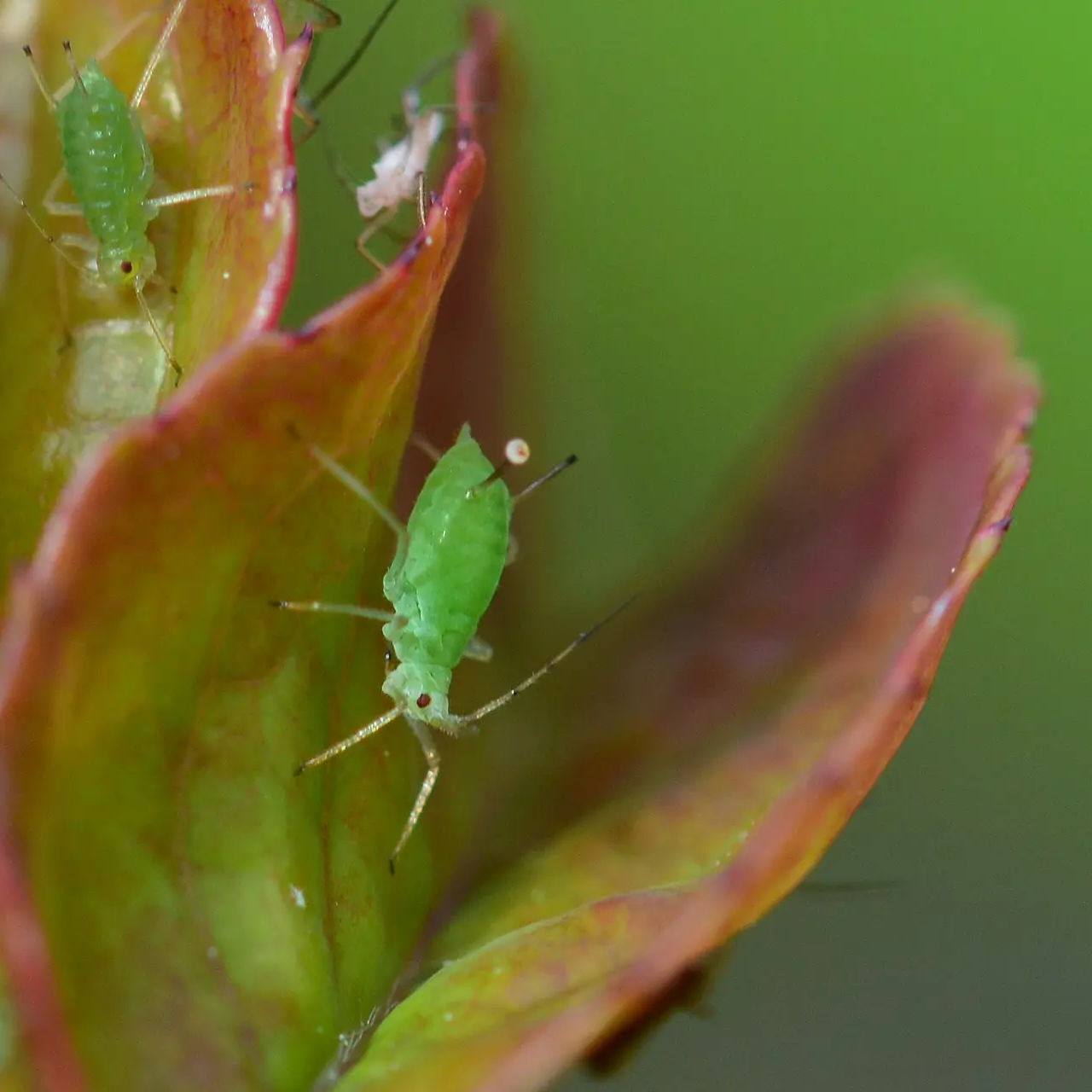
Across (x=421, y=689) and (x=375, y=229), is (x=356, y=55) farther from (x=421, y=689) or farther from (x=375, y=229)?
(x=421, y=689)

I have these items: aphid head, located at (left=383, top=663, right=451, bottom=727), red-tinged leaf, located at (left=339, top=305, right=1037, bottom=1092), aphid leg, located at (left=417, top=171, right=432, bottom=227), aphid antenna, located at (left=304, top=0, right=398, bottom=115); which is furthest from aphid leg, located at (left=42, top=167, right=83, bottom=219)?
aphid antenna, located at (left=304, top=0, right=398, bottom=115)

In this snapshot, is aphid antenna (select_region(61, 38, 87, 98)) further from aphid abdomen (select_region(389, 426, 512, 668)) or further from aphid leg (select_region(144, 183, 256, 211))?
aphid abdomen (select_region(389, 426, 512, 668))

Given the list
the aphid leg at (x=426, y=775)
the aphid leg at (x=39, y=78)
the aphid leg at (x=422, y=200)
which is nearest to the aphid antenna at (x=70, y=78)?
the aphid leg at (x=39, y=78)

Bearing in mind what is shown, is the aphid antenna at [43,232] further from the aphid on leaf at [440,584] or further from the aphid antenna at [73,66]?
the aphid on leaf at [440,584]

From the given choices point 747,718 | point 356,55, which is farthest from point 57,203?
point 356,55

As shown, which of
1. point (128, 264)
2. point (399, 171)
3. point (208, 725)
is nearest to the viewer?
point (208, 725)
